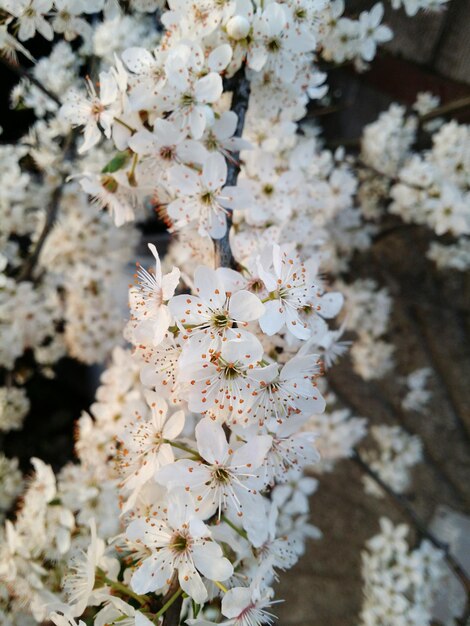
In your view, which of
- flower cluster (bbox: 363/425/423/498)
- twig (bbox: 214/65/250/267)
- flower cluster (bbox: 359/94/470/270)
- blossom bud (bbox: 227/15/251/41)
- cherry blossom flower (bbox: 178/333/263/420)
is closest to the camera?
cherry blossom flower (bbox: 178/333/263/420)

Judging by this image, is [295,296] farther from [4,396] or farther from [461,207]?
[4,396]

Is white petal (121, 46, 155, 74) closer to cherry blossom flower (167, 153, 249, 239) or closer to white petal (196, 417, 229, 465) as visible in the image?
cherry blossom flower (167, 153, 249, 239)

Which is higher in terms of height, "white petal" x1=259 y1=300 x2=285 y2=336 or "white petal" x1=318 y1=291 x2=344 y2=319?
"white petal" x1=318 y1=291 x2=344 y2=319

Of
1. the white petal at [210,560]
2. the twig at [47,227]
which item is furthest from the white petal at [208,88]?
the twig at [47,227]

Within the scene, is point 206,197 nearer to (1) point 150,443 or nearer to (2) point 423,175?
(1) point 150,443

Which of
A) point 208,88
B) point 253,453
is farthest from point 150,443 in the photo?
point 208,88

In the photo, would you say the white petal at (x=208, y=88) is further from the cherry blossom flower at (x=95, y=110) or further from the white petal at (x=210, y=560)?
the white petal at (x=210, y=560)

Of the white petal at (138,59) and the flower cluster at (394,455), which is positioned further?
the flower cluster at (394,455)

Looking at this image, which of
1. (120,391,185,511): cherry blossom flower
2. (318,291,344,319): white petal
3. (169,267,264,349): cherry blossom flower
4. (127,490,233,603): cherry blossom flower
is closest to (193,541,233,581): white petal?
(127,490,233,603): cherry blossom flower

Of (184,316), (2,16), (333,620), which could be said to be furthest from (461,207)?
(333,620)
